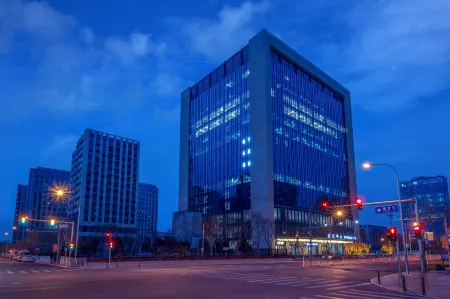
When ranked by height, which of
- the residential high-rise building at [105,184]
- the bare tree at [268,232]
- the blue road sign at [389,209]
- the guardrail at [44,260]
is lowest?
the guardrail at [44,260]

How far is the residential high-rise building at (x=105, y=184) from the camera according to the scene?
16650 cm

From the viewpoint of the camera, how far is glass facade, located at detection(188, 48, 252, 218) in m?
114

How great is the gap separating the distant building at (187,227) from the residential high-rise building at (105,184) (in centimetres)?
5725

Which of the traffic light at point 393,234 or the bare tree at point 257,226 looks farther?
the bare tree at point 257,226

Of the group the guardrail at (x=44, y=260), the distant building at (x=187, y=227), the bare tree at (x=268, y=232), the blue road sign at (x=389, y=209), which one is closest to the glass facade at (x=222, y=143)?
the distant building at (x=187, y=227)

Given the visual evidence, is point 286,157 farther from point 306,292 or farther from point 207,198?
point 306,292

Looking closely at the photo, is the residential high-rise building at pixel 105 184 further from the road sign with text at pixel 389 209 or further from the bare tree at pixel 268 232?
the road sign with text at pixel 389 209

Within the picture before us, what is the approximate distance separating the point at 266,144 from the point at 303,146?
19.7 m

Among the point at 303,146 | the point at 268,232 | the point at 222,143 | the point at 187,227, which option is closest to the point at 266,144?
the point at 303,146

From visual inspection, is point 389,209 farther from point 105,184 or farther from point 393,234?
point 105,184

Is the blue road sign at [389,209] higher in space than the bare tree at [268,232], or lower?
higher

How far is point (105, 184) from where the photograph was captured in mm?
176000

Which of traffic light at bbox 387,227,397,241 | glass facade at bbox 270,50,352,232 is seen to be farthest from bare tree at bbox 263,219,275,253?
traffic light at bbox 387,227,397,241

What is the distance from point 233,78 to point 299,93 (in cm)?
2297
